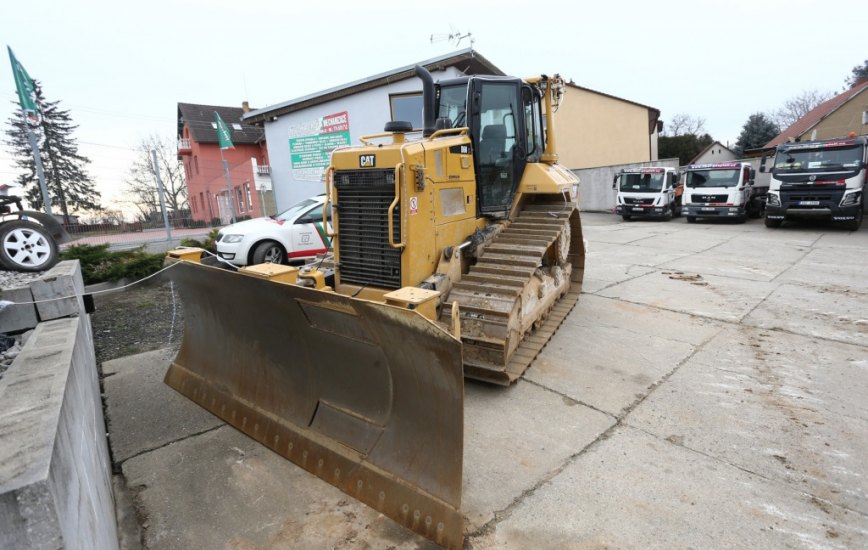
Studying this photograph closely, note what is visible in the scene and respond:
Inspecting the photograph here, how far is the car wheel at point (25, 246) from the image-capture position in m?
5.61

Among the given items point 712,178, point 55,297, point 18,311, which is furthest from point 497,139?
point 712,178

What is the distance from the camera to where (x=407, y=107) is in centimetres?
1380

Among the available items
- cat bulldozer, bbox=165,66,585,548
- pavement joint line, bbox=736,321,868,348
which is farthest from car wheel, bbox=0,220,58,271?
pavement joint line, bbox=736,321,868,348

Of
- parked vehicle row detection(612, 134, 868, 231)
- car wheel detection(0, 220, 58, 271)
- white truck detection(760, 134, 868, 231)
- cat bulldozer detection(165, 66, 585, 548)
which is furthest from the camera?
parked vehicle row detection(612, 134, 868, 231)

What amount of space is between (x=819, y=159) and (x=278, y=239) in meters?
14.3

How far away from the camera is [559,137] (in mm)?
24141

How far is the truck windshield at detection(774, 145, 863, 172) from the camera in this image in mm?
12078

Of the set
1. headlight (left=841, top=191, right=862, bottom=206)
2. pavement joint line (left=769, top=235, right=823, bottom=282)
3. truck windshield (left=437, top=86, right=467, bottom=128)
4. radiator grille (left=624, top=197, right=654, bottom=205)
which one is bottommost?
pavement joint line (left=769, top=235, right=823, bottom=282)

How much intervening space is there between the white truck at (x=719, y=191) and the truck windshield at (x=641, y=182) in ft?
2.97

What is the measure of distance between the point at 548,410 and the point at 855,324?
4.41 metres

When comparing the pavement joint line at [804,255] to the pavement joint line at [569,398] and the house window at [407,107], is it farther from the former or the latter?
the house window at [407,107]

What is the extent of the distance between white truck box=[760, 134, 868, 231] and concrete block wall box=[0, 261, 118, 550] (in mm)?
16135

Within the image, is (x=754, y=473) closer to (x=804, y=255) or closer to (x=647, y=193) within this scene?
(x=804, y=255)

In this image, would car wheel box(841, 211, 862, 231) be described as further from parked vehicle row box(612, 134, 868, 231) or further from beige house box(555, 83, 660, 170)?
beige house box(555, 83, 660, 170)
